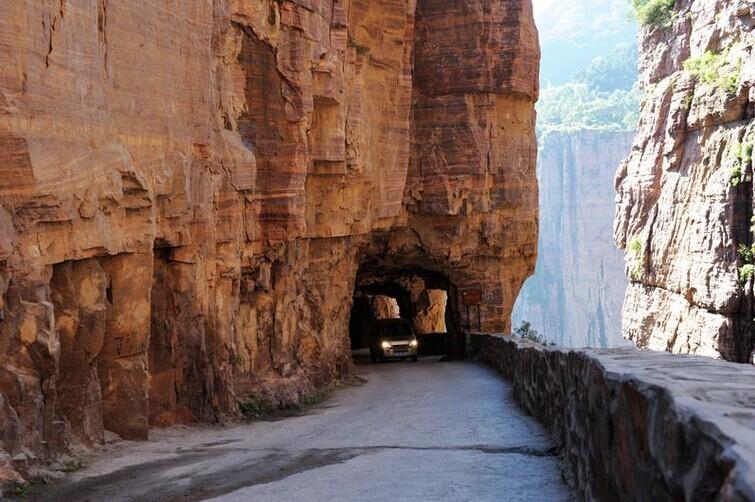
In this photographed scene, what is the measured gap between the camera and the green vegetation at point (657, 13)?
5197cm

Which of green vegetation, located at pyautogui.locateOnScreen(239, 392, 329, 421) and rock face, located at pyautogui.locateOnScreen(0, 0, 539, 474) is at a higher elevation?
rock face, located at pyautogui.locateOnScreen(0, 0, 539, 474)

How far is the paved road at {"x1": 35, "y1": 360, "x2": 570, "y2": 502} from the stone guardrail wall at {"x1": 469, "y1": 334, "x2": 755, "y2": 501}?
1.04 meters

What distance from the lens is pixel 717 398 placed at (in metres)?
4.50

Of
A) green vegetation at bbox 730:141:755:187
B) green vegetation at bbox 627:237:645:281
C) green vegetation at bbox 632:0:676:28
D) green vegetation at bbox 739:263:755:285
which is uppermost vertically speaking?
green vegetation at bbox 632:0:676:28

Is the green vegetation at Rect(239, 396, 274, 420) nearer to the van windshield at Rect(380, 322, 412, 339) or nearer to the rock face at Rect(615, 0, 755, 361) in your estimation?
the van windshield at Rect(380, 322, 412, 339)

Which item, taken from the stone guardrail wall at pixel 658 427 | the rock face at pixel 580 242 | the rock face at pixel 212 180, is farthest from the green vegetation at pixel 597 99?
the stone guardrail wall at pixel 658 427

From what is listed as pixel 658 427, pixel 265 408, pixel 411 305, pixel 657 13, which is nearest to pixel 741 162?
pixel 657 13

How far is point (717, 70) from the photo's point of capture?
43.3m

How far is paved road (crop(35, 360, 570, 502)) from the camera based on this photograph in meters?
8.53

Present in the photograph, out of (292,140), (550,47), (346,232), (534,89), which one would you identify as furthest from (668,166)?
(550,47)

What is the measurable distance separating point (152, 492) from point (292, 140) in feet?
39.3

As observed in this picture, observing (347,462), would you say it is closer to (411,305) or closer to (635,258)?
(411,305)

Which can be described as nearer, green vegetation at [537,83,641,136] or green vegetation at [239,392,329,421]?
green vegetation at [239,392,329,421]

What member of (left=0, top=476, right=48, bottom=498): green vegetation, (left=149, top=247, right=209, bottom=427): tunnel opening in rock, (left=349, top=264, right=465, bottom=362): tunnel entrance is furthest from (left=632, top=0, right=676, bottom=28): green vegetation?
(left=0, top=476, right=48, bottom=498): green vegetation
